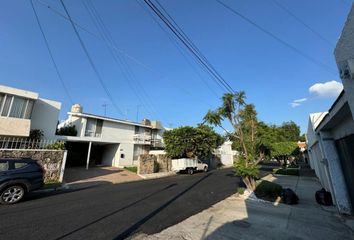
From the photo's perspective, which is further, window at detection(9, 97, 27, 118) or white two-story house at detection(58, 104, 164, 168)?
white two-story house at detection(58, 104, 164, 168)

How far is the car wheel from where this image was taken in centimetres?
803

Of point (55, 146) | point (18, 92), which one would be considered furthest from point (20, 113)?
point (55, 146)

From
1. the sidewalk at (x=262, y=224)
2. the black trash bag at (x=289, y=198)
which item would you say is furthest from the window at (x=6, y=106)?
the black trash bag at (x=289, y=198)

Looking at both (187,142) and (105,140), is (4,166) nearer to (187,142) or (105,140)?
(105,140)

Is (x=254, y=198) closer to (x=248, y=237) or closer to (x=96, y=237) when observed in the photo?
(x=248, y=237)

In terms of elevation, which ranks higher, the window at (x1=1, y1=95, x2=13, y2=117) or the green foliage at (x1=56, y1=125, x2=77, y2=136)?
Result: the window at (x1=1, y1=95, x2=13, y2=117)

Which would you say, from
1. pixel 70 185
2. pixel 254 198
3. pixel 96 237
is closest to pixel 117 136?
pixel 70 185

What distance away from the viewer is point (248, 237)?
5180mm

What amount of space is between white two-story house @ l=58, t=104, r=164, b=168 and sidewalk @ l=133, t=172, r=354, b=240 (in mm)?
18274

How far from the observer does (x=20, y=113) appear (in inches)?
640

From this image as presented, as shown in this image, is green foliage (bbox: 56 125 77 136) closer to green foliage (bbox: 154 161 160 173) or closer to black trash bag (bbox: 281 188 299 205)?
green foliage (bbox: 154 161 160 173)

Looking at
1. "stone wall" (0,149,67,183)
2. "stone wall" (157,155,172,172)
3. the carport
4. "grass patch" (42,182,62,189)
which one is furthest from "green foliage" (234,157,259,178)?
the carport

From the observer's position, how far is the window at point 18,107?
15.9m

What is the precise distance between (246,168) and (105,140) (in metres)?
18.6
